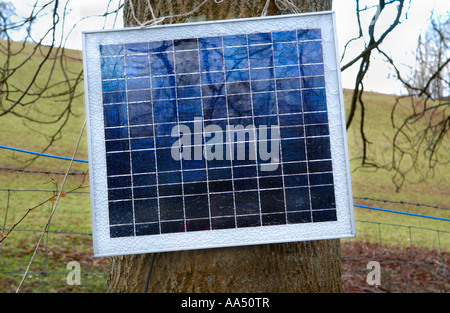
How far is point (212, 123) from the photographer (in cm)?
178

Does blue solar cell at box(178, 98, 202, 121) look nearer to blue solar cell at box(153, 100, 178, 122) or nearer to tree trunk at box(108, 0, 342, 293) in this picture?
blue solar cell at box(153, 100, 178, 122)

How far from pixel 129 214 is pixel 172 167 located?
236 mm

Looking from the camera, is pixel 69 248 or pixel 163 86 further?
pixel 69 248

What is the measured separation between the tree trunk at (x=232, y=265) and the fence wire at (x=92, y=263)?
4.14 meters

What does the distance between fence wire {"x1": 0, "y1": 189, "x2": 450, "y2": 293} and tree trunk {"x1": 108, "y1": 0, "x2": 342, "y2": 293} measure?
4143 mm

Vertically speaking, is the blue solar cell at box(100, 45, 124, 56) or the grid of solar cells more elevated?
the blue solar cell at box(100, 45, 124, 56)

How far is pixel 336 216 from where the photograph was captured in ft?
5.90

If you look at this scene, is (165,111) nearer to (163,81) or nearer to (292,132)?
(163,81)

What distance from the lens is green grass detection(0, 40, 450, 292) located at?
27.8ft

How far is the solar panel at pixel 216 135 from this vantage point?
1.77m

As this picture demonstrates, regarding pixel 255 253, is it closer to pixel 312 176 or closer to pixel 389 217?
pixel 312 176

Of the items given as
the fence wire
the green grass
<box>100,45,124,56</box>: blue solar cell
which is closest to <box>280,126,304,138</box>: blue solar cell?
<box>100,45,124,56</box>: blue solar cell
